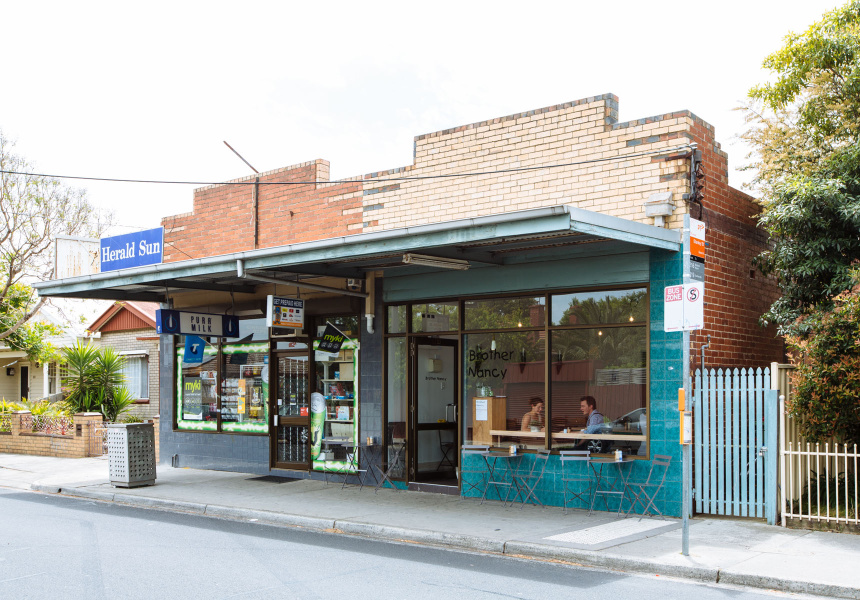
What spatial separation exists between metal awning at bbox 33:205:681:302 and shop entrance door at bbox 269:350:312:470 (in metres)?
1.68

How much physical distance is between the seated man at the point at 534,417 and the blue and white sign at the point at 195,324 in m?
6.71

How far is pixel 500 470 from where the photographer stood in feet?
40.4

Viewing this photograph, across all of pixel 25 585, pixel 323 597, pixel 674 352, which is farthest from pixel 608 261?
pixel 25 585

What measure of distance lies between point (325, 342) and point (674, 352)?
246 inches

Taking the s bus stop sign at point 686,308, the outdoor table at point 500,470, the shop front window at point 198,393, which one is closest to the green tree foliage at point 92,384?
the shop front window at point 198,393

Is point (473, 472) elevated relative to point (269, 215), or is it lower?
lower

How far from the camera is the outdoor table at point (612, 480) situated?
430 inches

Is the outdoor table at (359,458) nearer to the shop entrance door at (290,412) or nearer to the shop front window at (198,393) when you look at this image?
the shop entrance door at (290,412)

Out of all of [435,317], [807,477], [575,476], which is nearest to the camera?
[807,477]

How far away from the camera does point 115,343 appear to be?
27.2 meters

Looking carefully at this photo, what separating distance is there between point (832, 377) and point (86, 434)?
671 inches

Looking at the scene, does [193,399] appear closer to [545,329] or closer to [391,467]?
[391,467]

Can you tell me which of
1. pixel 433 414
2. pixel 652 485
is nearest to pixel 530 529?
pixel 652 485

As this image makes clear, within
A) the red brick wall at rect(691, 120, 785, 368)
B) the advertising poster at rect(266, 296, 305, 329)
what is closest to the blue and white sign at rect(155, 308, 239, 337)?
the advertising poster at rect(266, 296, 305, 329)
